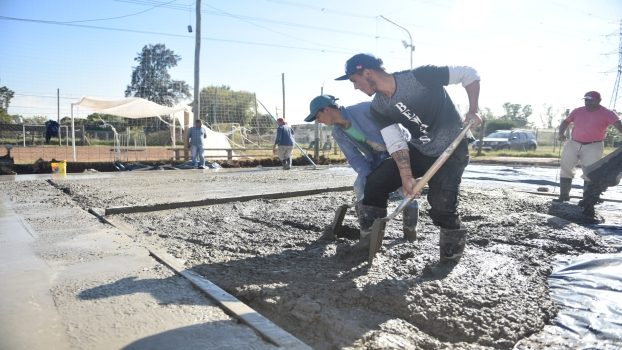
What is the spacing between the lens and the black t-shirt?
2.87 meters

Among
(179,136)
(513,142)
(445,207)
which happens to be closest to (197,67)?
(179,136)

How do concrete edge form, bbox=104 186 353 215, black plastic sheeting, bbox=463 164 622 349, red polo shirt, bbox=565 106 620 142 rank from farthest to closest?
red polo shirt, bbox=565 106 620 142 < concrete edge form, bbox=104 186 353 215 < black plastic sheeting, bbox=463 164 622 349

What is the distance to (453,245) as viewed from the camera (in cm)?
292

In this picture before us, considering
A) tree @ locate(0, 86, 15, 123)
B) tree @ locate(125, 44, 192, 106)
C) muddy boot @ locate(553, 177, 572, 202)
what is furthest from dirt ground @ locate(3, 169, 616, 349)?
tree @ locate(125, 44, 192, 106)

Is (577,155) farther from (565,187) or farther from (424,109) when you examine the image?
→ (424,109)

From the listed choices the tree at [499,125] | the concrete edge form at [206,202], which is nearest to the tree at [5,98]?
the concrete edge form at [206,202]

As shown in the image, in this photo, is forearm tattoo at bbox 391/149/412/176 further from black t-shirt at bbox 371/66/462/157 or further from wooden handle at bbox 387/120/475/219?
black t-shirt at bbox 371/66/462/157

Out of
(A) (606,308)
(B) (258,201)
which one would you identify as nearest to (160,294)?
(A) (606,308)

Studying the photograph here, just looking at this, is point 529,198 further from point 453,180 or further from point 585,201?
point 453,180

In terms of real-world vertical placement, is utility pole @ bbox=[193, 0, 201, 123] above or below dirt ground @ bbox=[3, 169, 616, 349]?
above

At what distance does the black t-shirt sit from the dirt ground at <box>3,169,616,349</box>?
849mm

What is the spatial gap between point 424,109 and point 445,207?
658mm

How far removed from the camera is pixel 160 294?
2453 millimetres

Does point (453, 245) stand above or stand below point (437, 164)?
below
